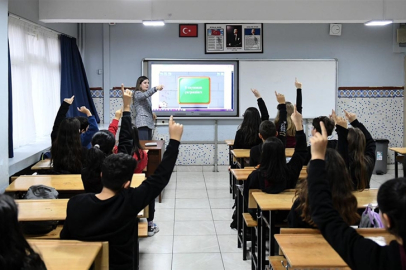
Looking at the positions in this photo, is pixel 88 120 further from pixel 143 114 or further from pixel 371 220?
pixel 371 220

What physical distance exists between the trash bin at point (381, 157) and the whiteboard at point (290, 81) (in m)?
1.09

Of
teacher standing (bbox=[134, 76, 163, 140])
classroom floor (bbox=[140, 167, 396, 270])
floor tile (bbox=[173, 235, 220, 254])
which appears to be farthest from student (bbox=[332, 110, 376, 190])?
teacher standing (bbox=[134, 76, 163, 140])

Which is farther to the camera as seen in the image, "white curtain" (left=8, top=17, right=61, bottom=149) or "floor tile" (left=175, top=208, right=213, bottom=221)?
"white curtain" (left=8, top=17, right=61, bottom=149)

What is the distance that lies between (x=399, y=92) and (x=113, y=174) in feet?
24.8

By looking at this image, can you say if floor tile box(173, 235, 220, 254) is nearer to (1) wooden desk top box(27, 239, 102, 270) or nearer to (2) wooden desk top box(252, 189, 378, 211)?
(2) wooden desk top box(252, 189, 378, 211)

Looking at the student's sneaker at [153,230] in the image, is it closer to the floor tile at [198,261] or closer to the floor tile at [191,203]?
the floor tile at [198,261]

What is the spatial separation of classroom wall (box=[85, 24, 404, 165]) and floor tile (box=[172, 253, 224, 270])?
14.6 feet

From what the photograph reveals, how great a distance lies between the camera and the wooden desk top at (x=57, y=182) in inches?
139

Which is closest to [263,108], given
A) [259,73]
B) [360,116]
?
[259,73]

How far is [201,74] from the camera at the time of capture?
8.39 m

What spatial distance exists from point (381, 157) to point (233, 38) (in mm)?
3348

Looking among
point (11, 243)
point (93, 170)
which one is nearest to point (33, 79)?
point (93, 170)

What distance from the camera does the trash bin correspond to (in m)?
8.10

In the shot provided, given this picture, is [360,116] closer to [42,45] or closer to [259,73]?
[259,73]
